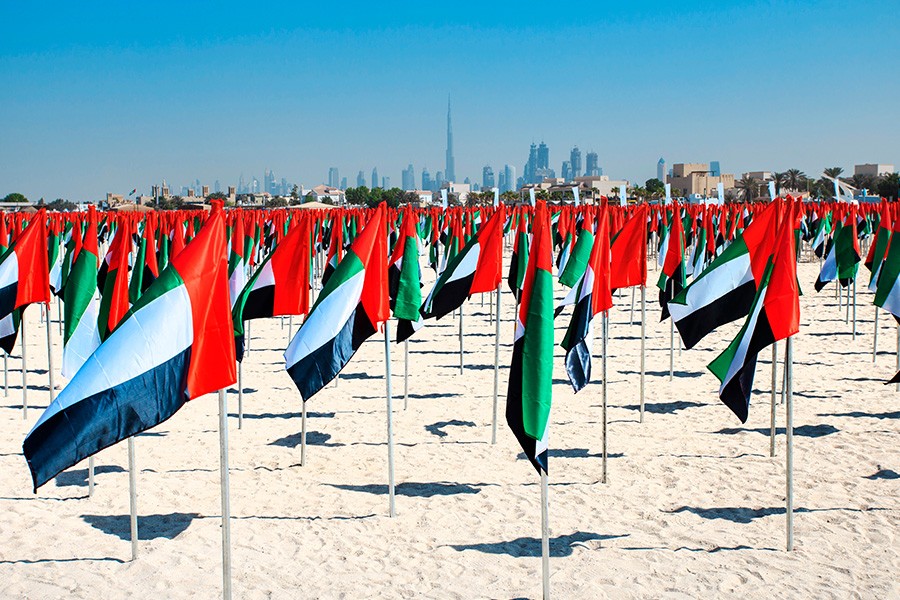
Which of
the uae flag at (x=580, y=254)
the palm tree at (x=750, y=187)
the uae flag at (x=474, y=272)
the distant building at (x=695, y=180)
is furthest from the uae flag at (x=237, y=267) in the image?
the distant building at (x=695, y=180)

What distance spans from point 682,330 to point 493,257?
114 inches

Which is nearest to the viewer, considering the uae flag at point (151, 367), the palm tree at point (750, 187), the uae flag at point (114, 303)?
the uae flag at point (151, 367)

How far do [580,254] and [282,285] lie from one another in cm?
392

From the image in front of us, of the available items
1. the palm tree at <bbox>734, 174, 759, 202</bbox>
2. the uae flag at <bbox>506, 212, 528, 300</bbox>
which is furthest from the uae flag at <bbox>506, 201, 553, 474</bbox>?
the palm tree at <bbox>734, 174, 759, 202</bbox>

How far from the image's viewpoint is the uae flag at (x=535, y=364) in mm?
6195

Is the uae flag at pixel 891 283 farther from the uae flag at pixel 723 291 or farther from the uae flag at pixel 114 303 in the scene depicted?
the uae flag at pixel 114 303

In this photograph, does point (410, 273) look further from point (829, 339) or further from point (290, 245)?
point (829, 339)

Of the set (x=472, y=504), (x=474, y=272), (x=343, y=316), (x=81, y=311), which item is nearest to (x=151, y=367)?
(x=343, y=316)

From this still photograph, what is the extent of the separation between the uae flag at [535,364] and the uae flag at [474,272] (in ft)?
14.6

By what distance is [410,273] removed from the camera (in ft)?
34.5

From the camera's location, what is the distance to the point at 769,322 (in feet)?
24.0

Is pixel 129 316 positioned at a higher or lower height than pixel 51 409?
higher

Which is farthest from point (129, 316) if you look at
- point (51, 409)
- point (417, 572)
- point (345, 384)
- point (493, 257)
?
point (345, 384)

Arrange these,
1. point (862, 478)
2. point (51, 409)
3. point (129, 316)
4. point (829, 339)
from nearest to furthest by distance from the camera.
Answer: point (51, 409), point (129, 316), point (862, 478), point (829, 339)
